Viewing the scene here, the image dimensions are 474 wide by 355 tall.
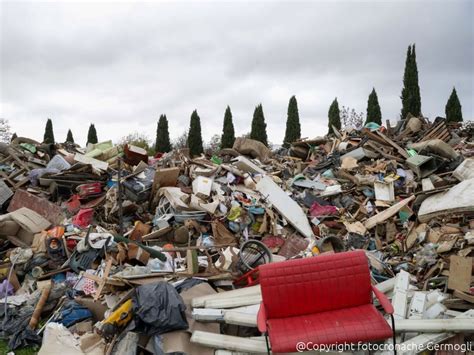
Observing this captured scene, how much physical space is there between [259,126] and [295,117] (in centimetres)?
228

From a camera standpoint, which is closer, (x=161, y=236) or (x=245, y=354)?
(x=245, y=354)

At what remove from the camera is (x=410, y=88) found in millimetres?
21609

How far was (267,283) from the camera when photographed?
3955 millimetres

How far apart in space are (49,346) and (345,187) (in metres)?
6.33

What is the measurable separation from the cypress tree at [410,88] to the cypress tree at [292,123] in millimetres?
5899

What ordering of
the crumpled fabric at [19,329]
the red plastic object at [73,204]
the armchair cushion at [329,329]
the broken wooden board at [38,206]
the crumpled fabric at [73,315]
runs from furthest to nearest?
the red plastic object at [73,204]
the broken wooden board at [38,206]
the crumpled fabric at [73,315]
the crumpled fabric at [19,329]
the armchair cushion at [329,329]

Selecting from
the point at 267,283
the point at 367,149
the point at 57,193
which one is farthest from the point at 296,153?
the point at 267,283

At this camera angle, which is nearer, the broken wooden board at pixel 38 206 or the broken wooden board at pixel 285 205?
the broken wooden board at pixel 285 205

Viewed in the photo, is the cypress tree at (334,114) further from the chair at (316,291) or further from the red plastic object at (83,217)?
the chair at (316,291)

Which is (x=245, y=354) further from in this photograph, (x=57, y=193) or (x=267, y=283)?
(x=57, y=193)

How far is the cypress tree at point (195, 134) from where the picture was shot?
24.2 metres

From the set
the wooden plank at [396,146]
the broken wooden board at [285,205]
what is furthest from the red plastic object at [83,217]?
the wooden plank at [396,146]

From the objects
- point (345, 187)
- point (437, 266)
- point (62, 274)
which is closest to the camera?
point (437, 266)

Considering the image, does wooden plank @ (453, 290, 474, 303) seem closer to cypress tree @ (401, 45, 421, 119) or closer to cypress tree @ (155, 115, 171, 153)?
cypress tree @ (401, 45, 421, 119)
